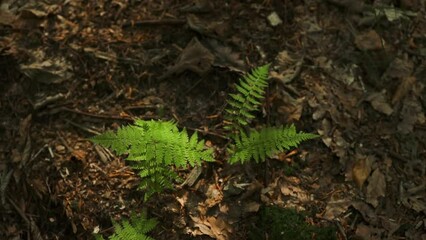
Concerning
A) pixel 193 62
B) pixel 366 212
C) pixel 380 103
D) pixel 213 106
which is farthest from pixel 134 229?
pixel 380 103

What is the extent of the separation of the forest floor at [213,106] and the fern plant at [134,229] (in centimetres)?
23

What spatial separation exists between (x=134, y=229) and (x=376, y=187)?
192 cm

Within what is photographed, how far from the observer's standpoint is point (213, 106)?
12.2 feet

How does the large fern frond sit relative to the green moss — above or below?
above

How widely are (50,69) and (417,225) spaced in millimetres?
3254

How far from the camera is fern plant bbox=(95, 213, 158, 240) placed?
118 inches

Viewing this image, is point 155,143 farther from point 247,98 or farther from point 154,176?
point 247,98

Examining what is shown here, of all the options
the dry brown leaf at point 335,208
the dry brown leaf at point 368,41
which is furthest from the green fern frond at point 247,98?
the dry brown leaf at point 368,41

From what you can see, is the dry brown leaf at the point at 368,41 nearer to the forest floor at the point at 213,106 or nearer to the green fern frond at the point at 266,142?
the forest floor at the point at 213,106

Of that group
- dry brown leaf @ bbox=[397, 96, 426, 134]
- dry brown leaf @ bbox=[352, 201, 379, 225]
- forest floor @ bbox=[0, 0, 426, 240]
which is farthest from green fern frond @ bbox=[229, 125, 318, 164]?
dry brown leaf @ bbox=[397, 96, 426, 134]

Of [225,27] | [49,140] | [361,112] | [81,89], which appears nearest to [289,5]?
[225,27]

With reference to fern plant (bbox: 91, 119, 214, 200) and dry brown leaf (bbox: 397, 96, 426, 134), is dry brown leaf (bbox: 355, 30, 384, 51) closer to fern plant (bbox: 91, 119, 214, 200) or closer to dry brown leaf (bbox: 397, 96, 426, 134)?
dry brown leaf (bbox: 397, 96, 426, 134)

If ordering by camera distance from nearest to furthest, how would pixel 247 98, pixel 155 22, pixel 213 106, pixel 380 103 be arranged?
pixel 247 98 < pixel 213 106 < pixel 380 103 < pixel 155 22

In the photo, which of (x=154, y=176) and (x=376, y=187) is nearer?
(x=154, y=176)
